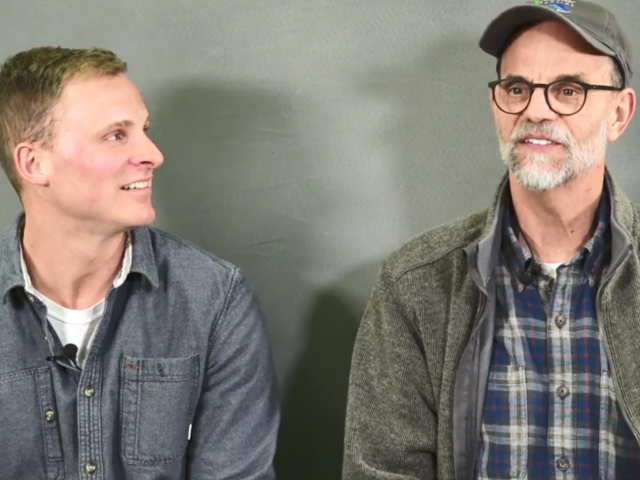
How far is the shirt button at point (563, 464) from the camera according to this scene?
130cm

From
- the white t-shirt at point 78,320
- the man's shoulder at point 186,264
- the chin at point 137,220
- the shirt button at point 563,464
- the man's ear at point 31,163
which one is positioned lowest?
the shirt button at point 563,464

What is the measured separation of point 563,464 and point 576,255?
1.13 ft

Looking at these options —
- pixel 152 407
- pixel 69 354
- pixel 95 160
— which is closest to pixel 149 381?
pixel 152 407

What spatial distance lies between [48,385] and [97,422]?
0.36 ft

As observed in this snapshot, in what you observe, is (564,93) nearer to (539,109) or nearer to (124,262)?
(539,109)

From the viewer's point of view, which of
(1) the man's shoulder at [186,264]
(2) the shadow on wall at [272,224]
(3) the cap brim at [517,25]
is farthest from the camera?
(2) the shadow on wall at [272,224]

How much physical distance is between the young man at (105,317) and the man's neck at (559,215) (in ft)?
1.75

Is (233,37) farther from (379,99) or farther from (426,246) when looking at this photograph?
(426,246)

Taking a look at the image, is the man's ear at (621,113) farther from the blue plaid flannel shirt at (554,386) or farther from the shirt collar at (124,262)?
the shirt collar at (124,262)

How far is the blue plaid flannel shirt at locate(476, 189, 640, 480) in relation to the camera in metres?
1.29

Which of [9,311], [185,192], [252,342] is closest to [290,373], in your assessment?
[252,342]

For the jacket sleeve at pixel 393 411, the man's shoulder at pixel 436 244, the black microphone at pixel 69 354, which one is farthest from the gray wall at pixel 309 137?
the black microphone at pixel 69 354

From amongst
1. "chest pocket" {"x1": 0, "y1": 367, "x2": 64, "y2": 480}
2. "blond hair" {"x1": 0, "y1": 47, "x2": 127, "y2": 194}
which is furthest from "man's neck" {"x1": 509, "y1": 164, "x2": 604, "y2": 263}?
"chest pocket" {"x1": 0, "y1": 367, "x2": 64, "y2": 480}

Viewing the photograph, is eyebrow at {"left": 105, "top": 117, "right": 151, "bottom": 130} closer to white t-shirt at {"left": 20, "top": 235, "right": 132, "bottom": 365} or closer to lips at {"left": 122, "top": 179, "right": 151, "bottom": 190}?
lips at {"left": 122, "top": 179, "right": 151, "bottom": 190}
